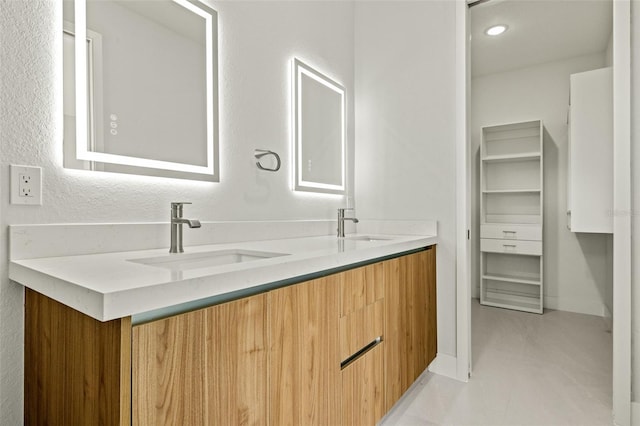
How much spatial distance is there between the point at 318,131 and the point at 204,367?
162 centimetres

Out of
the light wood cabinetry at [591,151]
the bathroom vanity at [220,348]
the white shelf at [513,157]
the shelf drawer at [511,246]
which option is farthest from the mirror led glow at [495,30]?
the bathroom vanity at [220,348]

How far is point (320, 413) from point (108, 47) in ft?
4.54

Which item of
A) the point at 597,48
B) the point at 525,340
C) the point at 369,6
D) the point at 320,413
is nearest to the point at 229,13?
the point at 369,6

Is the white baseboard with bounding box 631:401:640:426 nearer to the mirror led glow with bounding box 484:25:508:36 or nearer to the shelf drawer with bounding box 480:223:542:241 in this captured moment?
the shelf drawer with bounding box 480:223:542:241

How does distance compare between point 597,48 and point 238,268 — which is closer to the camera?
point 238,268

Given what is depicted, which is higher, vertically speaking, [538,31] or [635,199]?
[538,31]

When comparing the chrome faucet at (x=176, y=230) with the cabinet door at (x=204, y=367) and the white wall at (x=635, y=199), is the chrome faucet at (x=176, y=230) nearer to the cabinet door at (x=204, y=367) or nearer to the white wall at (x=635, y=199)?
the cabinet door at (x=204, y=367)

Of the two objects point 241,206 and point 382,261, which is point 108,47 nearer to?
point 241,206

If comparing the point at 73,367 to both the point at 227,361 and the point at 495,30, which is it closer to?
the point at 227,361

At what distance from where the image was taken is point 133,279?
0.69 m

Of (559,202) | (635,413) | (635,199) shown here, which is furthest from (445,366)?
(559,202)

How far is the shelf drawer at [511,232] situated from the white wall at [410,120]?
1.75 metres

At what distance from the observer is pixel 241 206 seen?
159 centimetres

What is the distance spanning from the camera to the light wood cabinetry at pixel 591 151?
91.5 inches
